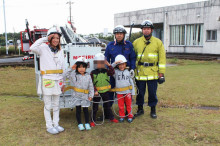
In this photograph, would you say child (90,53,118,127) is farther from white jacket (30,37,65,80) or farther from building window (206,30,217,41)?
building window (206,30,217,41)

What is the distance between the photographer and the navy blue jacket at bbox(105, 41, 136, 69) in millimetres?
4555

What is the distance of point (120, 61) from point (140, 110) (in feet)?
4.59

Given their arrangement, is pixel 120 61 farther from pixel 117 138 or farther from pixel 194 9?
pixel 194 9

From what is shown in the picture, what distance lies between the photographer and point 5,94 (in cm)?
718

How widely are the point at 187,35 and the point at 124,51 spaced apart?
2175 centimetres

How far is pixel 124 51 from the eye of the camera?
4539 mm

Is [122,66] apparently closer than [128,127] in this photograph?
No

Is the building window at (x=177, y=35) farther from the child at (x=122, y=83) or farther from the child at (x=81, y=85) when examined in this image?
the child at (x=81, y=85)

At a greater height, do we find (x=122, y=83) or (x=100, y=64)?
(x=100, y=64)

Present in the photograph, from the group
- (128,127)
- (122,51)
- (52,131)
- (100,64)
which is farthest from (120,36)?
(52,131)

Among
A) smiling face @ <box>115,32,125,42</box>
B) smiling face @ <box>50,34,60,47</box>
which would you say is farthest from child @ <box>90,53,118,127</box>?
smiling face @ <box>50,34,60,47</box>

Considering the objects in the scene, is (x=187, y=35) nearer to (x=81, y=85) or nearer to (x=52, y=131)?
(x=81, y=85)

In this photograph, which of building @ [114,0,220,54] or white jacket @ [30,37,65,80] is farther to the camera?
building @ [114,0,220,54]

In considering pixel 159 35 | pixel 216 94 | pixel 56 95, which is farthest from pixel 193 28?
pixel 56 95
